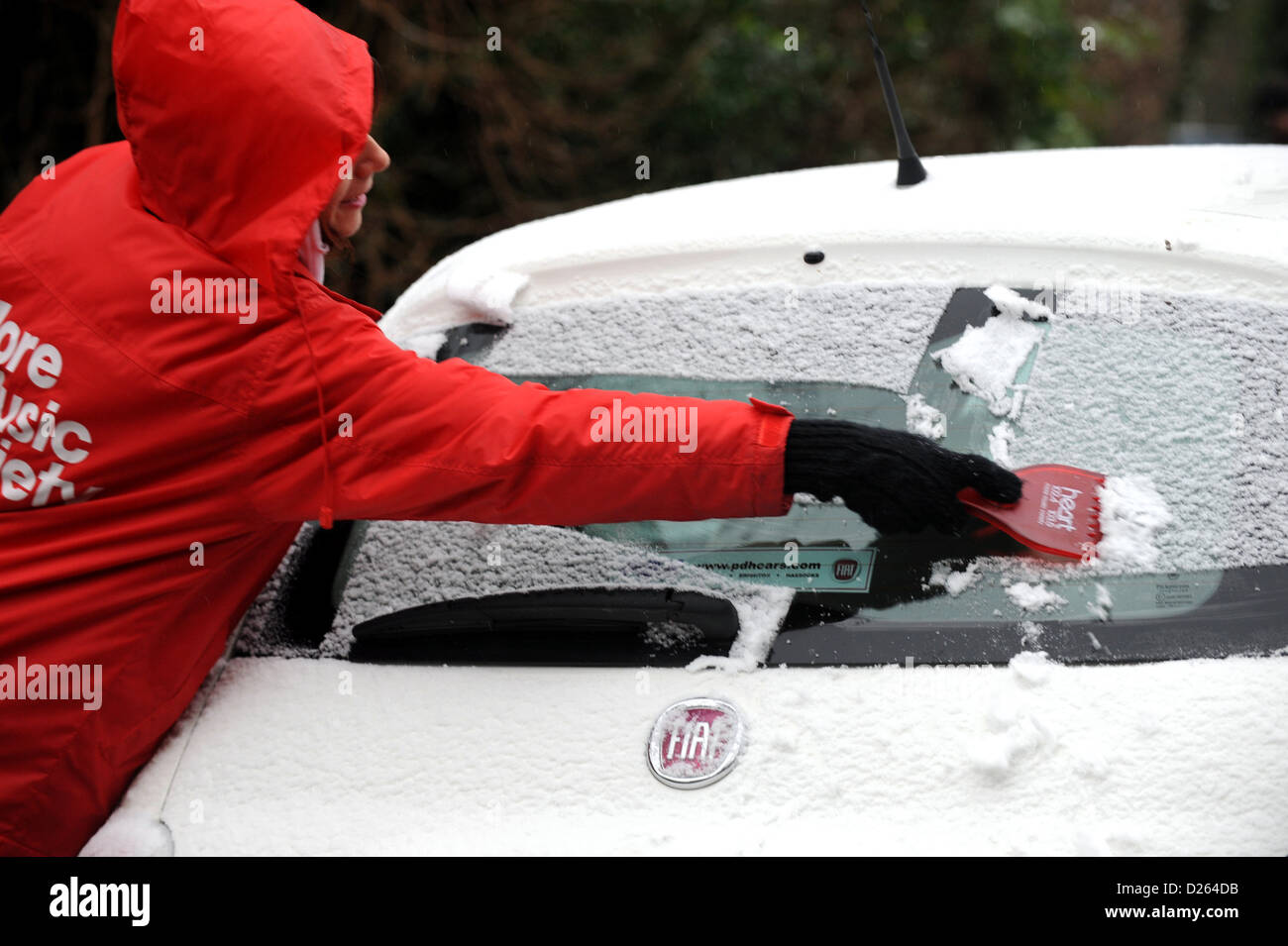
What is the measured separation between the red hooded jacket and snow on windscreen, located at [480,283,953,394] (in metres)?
0.31

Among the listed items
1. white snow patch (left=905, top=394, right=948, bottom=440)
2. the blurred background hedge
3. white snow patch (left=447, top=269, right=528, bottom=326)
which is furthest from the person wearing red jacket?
the blurred background hedge

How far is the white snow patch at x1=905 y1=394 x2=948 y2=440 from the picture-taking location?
1915 mm

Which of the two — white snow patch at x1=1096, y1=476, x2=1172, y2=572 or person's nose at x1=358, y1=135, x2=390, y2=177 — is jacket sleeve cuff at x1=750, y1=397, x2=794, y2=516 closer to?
white snow patch at x1=1096, y1=476, x2=1172, y2=572

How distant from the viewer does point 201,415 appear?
1.76 metres

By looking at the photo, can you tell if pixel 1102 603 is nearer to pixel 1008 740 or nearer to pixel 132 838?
pixel 1008 740

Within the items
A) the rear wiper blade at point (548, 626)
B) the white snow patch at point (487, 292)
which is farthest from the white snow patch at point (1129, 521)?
the white snow patch at point (487, 292)

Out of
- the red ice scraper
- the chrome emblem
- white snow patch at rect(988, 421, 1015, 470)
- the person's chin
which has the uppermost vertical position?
the person's chin

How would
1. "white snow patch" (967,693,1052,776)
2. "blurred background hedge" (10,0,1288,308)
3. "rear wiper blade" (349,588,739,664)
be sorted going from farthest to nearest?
1. "blurred background hedge" (10,0,1288,308)
2. "rear wiper blade" (349,588,739,664)
3. "white snow patch" (967,693,1052,776)

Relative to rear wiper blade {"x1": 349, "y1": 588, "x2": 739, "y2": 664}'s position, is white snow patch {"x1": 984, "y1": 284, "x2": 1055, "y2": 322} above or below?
above

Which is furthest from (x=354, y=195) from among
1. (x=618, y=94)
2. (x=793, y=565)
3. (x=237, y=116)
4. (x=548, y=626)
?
(x=618, y=94)

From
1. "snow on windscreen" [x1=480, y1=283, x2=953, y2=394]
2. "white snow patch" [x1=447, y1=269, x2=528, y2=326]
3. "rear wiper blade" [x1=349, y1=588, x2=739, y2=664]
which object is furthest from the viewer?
"white snow patch" [x1=447, y1=269, x2=528, y2=326]

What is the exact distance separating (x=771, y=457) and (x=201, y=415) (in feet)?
2.57
